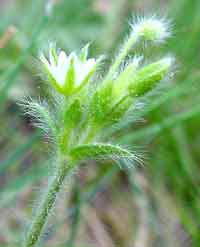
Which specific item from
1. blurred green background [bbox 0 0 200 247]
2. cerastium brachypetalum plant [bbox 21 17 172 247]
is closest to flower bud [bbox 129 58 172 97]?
cerastium brachypetalum plant [bbox 21 17 172 247]

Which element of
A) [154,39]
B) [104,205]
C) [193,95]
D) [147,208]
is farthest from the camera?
[193,95]

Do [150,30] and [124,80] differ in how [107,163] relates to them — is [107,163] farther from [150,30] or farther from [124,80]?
[124,80]

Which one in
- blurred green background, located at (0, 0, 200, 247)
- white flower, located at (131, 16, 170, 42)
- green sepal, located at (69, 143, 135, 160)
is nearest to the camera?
green sepal, located at (69, 143, 135, 160)

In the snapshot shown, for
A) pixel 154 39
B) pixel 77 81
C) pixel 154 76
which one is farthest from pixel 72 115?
pixel 154 39

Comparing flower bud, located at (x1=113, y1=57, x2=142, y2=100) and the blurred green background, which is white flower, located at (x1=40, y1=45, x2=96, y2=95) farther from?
the blurred green background

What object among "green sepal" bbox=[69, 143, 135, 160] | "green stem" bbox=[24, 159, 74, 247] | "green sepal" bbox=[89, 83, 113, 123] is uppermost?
"green sepal" bbox=[89, 83, 113, 123]

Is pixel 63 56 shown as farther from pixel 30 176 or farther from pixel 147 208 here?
pixel 147 208

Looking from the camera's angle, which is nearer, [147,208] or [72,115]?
[72,115]

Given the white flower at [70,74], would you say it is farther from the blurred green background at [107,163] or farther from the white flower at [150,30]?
the blurred green background at [107,163]
